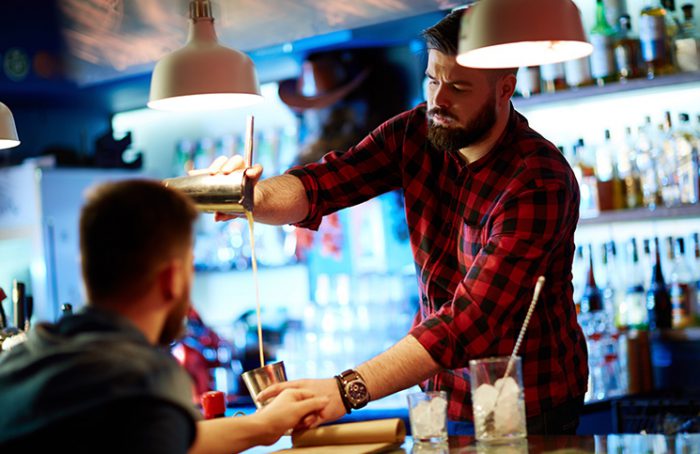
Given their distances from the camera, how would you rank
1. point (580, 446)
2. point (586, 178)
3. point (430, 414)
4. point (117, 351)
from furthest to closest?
point (586, 178)
point (430, 414)
point (580, 446)
point (117, 351)

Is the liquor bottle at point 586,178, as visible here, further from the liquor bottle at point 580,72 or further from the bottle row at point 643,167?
the liquor bottle at point 580,72

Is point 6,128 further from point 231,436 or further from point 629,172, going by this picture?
point 629,172

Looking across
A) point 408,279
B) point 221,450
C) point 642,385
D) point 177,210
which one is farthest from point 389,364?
point 408,279

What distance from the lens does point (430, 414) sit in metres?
1.80

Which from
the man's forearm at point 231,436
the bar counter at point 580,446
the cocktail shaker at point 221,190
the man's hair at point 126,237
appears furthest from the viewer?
the cocktail shaker at point 221,190

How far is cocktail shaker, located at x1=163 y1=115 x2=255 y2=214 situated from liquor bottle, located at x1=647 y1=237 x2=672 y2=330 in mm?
2131

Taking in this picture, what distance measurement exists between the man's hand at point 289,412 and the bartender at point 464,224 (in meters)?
0.02

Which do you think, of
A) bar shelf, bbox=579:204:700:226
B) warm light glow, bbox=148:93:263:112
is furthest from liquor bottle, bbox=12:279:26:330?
bar shelf, bbox=579:204:700:226

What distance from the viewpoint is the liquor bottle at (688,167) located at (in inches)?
139

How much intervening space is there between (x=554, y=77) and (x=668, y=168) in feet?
1.82

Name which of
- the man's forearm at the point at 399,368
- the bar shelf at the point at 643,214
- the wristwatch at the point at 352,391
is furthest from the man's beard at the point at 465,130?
the bar shelf at the point at 643,214

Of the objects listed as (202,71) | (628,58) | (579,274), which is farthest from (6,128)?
(579,274)

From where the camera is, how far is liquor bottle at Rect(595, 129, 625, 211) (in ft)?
12.1

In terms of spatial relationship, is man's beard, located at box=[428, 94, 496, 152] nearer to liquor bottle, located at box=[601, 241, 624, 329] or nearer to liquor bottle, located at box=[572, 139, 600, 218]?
liquor bottle, located at box=[572, 139, 600, 218]
